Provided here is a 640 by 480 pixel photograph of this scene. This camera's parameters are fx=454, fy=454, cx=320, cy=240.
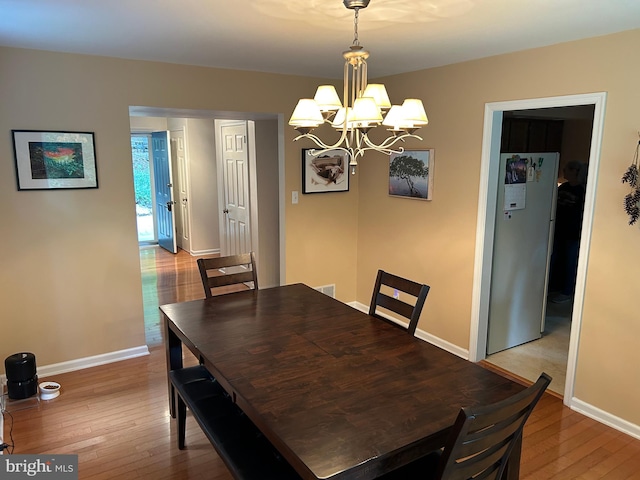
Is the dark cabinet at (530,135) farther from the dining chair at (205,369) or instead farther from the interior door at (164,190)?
the interior door at (164,190)

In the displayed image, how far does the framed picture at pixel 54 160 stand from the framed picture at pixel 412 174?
8.11 ft

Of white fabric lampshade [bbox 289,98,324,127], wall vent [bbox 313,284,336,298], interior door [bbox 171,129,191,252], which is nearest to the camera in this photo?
white fabric lampshade [bbox 289,98,324,127]

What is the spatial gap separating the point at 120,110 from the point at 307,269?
2201mm

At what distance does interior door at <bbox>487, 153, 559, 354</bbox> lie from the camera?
11.8 feet

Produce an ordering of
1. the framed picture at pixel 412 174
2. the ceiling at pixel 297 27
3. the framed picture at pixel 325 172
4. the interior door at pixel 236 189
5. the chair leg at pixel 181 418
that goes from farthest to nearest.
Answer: the interior door at pixel 236 189, the framed picture at pixel 325 172, the framed picture at pixel 412 174, the chair leg at pixel 181 418, the ceiling at pixel 297 27

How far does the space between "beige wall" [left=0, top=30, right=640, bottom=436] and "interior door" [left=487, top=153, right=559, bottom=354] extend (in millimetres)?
273

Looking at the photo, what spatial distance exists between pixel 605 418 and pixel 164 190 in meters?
6.76

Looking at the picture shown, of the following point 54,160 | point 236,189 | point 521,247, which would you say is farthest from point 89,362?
point 521,247

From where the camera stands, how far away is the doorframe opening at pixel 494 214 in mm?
2744

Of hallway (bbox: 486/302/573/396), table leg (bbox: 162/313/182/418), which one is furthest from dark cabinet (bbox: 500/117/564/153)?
→ table leg (bbox: 162/313/182/418)

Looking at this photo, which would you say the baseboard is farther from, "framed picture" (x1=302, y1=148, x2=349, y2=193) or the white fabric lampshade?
the white fabric lampshade

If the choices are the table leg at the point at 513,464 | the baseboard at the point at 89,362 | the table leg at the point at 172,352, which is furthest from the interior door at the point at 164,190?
the table leg at the point at 513,464

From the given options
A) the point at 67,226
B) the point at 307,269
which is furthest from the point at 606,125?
the point at 67,226

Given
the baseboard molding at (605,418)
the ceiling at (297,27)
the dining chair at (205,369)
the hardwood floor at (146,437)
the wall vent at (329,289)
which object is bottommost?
the hardwood floor at (146,437)
